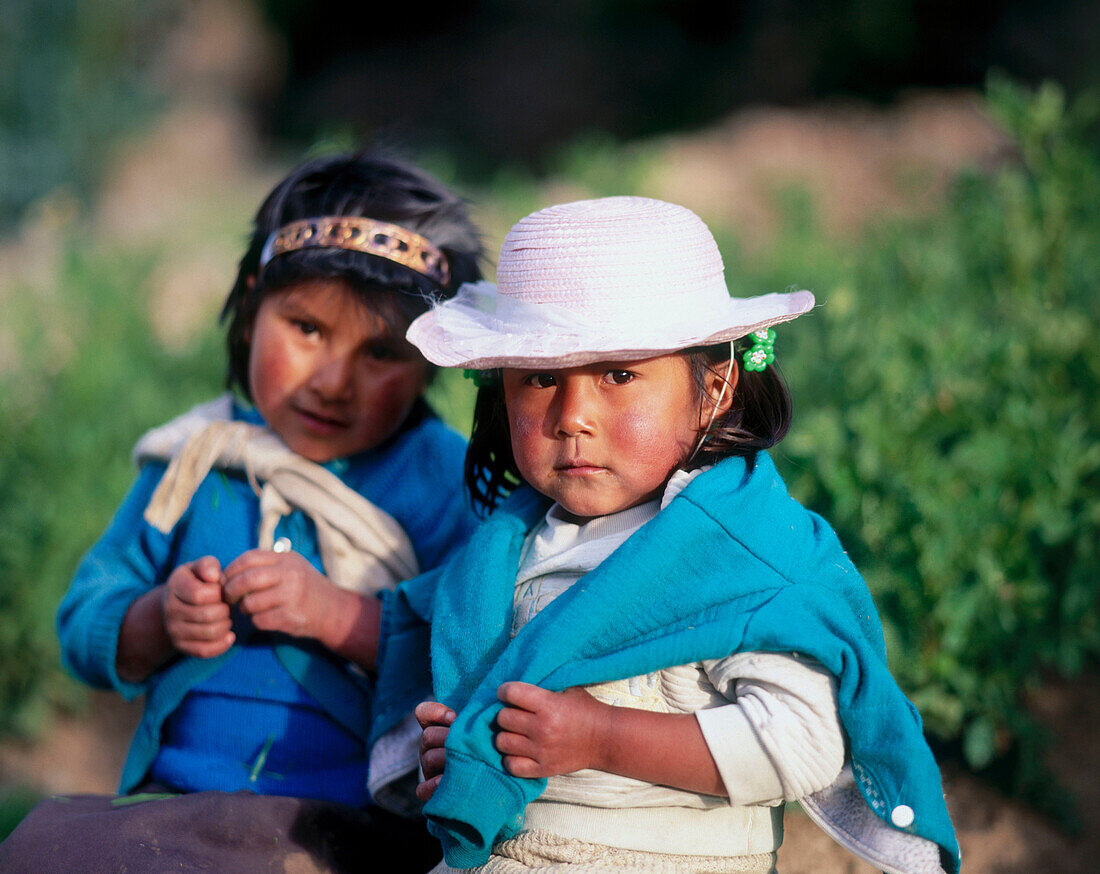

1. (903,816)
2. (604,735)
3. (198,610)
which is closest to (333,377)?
(198,610)

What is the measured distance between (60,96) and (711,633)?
44.7 feet

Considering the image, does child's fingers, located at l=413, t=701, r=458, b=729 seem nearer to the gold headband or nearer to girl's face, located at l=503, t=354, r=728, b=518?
girl's face, located at l=503, t=354, r=728, b=518

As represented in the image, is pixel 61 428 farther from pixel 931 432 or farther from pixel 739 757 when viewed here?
pixel 739 757

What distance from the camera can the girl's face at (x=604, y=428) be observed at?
1748 mm

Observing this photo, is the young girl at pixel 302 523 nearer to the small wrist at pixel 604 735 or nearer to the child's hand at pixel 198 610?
the child's hand at pixel 198 610

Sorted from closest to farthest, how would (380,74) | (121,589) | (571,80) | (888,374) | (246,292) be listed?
(121,589), (246,292), (888,374), (571,80), (380,74)

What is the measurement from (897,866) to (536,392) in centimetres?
88

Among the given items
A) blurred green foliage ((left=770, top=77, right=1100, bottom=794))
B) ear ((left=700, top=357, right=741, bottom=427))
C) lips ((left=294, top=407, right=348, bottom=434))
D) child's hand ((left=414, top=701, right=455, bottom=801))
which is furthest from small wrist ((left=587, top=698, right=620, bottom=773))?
blurred green foliage ((left=770, top=77, right=1100, bottom=794))

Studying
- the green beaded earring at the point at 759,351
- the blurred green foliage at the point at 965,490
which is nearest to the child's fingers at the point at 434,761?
the green beaded earring at the point at 759,351

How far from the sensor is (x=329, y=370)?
224cm

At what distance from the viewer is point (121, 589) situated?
234cm

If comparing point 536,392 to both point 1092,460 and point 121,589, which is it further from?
point 1092,460

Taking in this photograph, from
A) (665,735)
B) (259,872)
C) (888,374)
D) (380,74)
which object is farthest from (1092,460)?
(380,74)

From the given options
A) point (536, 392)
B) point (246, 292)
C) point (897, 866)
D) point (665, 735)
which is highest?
point (246, 292)
